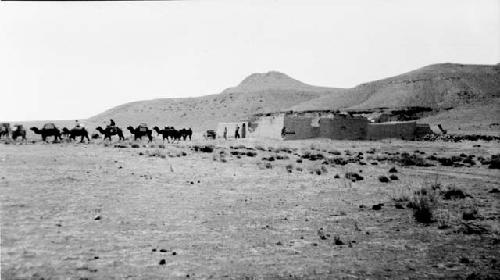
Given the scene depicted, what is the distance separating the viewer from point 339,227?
10102 millimetres

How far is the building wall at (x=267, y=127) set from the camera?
149ft

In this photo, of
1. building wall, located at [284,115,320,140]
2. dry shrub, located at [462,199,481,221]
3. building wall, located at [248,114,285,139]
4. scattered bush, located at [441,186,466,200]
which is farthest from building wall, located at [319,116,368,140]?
dry shrub, located at [462,199,481,221]

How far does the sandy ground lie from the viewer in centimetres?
709

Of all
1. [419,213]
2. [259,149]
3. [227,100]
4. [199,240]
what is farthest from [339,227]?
[227,100]

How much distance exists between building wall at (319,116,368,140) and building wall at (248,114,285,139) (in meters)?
3.94

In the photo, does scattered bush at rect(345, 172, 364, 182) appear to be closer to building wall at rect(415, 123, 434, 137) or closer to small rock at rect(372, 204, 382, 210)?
small rock at rect(372, 204, 382, 210)

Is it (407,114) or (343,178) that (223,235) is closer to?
(343,178)

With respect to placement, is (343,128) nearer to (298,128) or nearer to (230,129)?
(298,128)

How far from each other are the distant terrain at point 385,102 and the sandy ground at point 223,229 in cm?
5060

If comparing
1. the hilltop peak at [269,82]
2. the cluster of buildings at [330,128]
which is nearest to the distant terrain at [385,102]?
the cluster of buildings at [330,128]

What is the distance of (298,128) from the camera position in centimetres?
4450

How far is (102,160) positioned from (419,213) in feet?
47.9

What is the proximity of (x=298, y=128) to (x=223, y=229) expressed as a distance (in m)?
35.4

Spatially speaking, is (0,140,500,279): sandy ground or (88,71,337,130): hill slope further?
(88,71,337,130): hill slope
